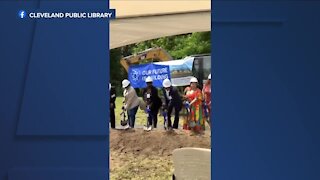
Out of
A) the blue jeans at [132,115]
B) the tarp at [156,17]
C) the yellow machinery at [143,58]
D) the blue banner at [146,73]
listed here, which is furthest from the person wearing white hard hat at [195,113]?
the tarp at [156,17]

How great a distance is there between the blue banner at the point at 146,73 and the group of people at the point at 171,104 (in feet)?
4.60

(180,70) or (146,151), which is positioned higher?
(180,70)

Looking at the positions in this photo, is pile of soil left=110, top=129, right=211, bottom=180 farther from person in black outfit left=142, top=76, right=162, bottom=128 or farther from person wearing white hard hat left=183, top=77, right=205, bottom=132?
person in black outfit left=142, top=76, right=162, bottom=128

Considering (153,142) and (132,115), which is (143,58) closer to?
(132,115)

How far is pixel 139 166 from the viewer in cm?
620

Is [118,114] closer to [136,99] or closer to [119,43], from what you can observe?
[136,99]

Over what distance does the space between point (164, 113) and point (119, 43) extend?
11.0 ft

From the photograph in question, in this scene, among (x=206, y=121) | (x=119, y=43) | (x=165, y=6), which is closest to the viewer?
(x=165, y=6)

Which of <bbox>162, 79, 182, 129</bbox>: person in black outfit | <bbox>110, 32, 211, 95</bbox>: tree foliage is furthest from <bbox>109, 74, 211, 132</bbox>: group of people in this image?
<bbox>110, 32, 211, 95</bbox>: tree foliage

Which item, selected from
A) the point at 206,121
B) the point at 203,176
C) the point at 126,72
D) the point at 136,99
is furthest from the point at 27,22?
the point at 126,72

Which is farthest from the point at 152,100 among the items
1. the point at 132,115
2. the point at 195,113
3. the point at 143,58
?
the point at 143,58

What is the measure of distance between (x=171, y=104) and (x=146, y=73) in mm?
2151

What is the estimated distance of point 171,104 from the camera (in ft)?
25.2

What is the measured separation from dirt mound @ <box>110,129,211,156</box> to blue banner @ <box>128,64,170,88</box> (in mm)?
2488
